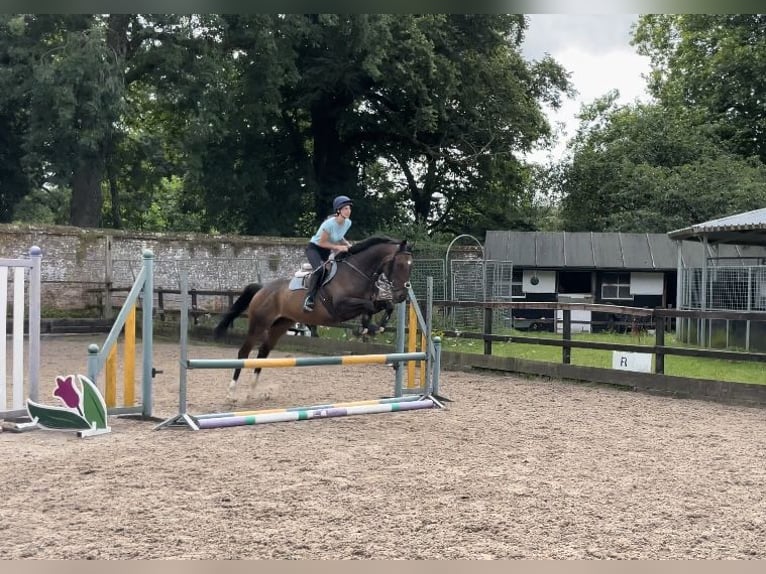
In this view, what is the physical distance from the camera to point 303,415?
7.25m

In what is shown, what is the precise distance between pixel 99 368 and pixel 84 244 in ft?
44.8

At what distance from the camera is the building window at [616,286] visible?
86.7 feet

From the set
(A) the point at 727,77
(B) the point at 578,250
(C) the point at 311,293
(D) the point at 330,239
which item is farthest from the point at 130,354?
(A) the point at 727,77

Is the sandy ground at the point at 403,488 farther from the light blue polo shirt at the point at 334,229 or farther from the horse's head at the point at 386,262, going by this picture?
the light blue polo shirt at the point at 334,229

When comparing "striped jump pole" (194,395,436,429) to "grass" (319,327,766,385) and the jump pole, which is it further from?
"grass" (319,327,766,385)

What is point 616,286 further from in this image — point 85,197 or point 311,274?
point 311,274

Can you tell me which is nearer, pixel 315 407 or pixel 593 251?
pixel 315 407

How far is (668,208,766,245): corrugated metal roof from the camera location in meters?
16.2

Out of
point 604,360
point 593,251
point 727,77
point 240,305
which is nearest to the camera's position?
point 240,305

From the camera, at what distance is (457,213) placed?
108 feet

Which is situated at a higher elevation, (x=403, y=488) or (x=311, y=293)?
(x=311, y=293)

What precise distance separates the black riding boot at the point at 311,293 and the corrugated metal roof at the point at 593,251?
17.4m

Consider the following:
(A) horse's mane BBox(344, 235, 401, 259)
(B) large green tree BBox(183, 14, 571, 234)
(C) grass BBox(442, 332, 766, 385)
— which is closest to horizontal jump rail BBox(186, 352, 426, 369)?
(A) horse's mane BBox(344, 235, 401, 259)

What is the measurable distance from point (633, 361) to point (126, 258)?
45.5 ft
